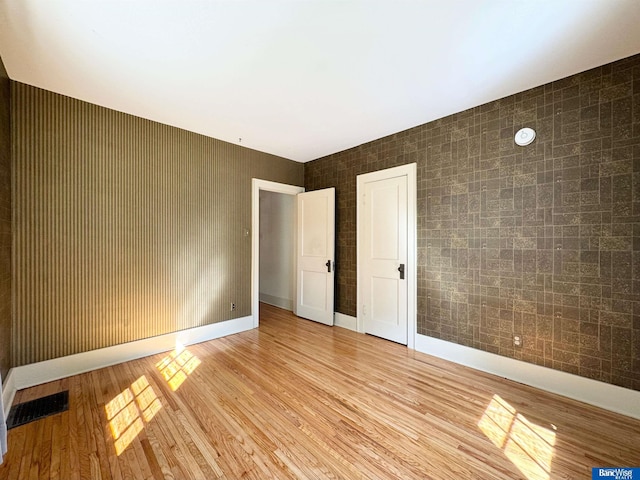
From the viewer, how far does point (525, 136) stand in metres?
2.46

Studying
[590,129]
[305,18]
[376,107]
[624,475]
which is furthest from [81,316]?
[590,129]

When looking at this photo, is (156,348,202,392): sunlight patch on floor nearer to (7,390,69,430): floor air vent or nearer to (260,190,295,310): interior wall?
(7,390,69,430): floor air vent

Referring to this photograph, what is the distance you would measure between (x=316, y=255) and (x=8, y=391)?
338 cm

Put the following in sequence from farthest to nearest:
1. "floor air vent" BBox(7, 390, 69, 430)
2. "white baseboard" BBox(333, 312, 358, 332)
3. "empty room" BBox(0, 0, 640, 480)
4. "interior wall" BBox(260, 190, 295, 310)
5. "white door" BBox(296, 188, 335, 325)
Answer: "interior wall" BBox(260, 190, 295, 310) → "white door" BBox(296, 188, 335, 325) → "white baseboard" BBox(333, 312, 358, 332) → "floor air vent" BBox(7, 390, 69, 430) → "empty room" BBox(0, 0, 640, 480)

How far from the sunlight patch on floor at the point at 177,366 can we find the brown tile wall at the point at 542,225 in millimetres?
2608

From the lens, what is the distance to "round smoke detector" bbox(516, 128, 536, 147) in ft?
7.96

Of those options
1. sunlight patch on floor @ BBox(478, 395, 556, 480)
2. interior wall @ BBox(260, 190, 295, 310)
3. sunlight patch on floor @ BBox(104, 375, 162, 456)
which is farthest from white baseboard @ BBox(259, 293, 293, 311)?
sunlight patch on floor @ BBox(478, 395, 556, 480)

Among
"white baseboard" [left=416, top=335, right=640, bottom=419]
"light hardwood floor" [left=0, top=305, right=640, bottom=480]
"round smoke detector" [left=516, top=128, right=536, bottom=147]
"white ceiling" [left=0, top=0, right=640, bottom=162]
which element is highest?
"white ceiling" [left=0, top=0, right=640, bottom=162]

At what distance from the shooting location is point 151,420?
6.28 ft

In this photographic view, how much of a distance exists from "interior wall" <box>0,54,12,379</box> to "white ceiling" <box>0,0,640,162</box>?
26cm

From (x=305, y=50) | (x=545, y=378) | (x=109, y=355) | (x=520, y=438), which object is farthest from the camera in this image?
(x=109, y=355)

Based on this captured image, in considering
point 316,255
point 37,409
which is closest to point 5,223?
point 37,409

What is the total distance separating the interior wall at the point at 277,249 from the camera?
198 inches

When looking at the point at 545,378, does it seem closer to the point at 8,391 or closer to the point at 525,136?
the point at 525,136
